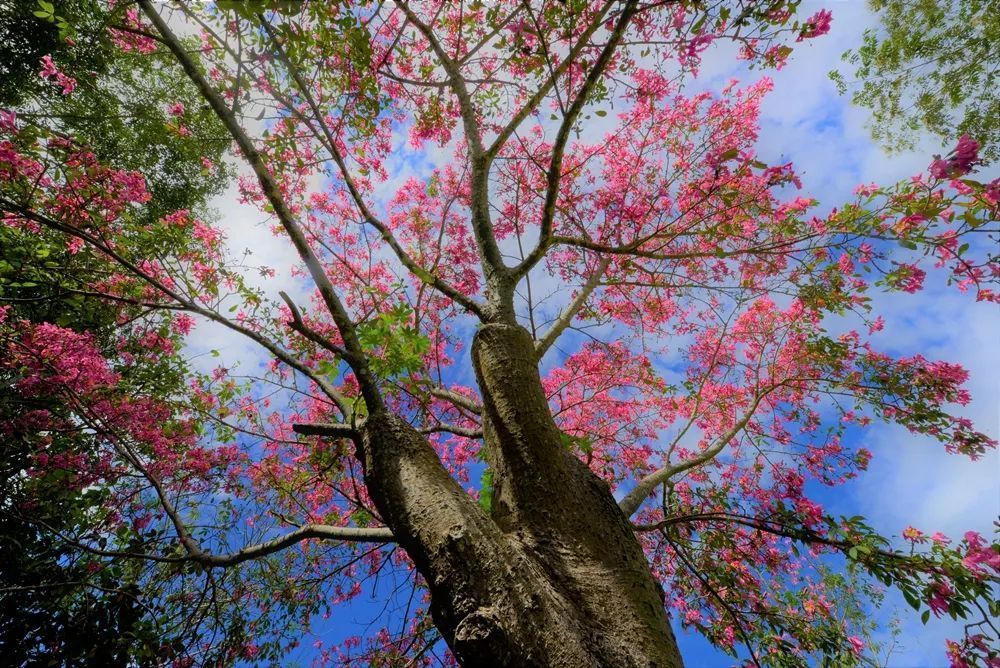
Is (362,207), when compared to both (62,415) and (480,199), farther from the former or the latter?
(62,415)

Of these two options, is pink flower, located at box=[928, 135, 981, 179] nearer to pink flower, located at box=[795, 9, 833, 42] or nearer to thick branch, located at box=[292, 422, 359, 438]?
pink flower, located at box=[795, 9, 833, 42]

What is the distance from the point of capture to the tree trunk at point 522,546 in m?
1.26

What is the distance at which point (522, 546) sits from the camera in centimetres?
162

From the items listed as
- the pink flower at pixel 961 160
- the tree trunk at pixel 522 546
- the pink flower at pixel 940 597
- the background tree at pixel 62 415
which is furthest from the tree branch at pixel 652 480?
the background tree at pixel 62 415

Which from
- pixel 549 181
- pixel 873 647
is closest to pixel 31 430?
pixel 549 181

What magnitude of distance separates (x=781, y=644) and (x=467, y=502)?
3058mm

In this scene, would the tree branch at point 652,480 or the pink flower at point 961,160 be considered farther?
the tree branch at point 652,480

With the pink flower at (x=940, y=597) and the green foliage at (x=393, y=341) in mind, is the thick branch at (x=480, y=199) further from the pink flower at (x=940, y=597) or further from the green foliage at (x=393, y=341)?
the pink flower at (x=940, y=597)

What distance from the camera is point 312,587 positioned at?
429 centimetres

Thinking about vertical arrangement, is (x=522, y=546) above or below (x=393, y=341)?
below

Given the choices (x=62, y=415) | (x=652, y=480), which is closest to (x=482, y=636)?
(x=652, y=480)

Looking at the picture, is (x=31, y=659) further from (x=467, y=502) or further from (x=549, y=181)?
(x=549, y=181)

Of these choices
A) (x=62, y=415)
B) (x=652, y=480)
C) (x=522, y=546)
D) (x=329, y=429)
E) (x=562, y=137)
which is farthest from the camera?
(x=62, y=415)

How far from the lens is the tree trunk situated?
1257mm
